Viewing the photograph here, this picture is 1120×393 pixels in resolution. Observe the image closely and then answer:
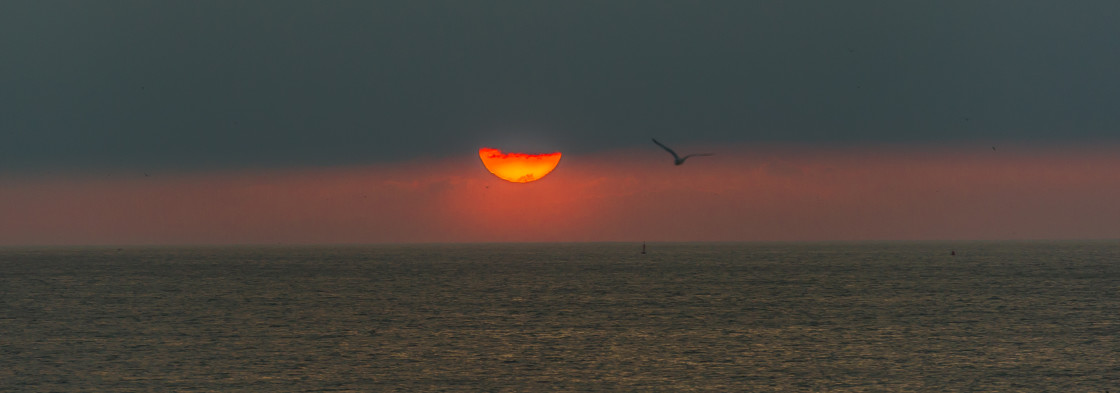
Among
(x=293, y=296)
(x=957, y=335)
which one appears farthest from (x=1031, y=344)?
(x=293, y=296)

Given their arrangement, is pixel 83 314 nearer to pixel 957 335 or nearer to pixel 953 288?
pixel 957 335

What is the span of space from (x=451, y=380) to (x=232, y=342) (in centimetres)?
1898

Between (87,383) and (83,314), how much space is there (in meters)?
38.7

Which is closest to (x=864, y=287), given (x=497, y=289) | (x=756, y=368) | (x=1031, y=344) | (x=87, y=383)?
(x=497, y=289)

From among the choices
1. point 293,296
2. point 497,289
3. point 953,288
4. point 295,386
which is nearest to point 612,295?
point 497,289

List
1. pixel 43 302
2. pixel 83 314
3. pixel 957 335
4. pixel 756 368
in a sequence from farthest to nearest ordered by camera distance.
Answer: pixel 43 302
pixel 83 314
pixel 957 335
pixel 756 368

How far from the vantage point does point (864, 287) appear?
350ft

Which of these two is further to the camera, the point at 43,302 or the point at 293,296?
the point at 293,296

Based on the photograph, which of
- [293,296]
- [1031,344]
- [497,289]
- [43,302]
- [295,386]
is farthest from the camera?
[497,289]

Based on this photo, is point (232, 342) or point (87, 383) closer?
point (87, 383)

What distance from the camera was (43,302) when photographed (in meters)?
88.1

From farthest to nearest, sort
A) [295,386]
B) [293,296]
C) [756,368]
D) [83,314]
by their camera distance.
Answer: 1. [293,296]
2. [83,314]
3. [756,368]
4. [295,386]

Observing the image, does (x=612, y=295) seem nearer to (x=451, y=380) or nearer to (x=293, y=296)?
(x=293, y=296)

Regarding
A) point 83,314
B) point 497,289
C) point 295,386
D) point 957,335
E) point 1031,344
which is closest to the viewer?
point 295,386
